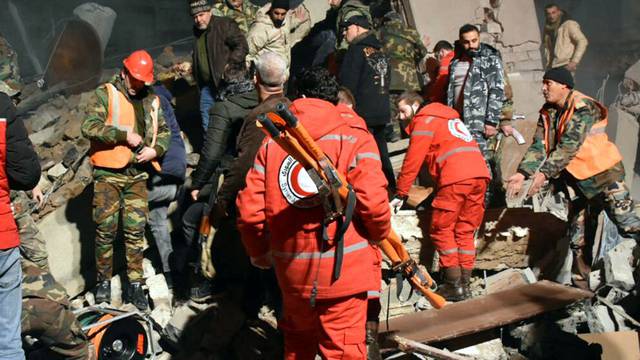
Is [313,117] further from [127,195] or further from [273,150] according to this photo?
[127,195]

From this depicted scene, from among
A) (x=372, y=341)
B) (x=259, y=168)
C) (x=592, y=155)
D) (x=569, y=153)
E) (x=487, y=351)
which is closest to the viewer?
(x=259, y=168)

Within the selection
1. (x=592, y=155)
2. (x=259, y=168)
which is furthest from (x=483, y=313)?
(x=259, y=168)

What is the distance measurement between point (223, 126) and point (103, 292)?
188 centimetres

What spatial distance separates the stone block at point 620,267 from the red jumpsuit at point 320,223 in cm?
378

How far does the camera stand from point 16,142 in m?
4.64

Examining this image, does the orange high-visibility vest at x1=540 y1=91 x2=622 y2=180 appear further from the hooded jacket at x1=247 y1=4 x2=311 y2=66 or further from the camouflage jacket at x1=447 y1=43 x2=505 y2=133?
the hooded jacket at x1=247 y1=4 x2=311 y2=66

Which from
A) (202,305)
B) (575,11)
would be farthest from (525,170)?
(575,11)

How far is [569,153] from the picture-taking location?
22.3ft

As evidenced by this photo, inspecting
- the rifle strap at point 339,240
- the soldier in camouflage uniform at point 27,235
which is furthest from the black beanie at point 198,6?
the rifle strap at point 339,240

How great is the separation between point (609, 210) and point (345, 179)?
3.78m

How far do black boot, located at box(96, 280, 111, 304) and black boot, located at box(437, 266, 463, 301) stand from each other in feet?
9.52

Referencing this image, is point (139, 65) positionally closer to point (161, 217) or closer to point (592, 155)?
point (161, 217)

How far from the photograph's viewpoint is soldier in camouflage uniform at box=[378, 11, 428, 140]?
8.62m

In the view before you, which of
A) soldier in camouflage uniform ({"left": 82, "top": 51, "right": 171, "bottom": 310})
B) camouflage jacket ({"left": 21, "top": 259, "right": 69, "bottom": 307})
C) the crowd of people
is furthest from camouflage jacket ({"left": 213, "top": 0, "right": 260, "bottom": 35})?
camouflage jacket ({"left": 21, "top": 259, "right": 69, "bottom": 307})
